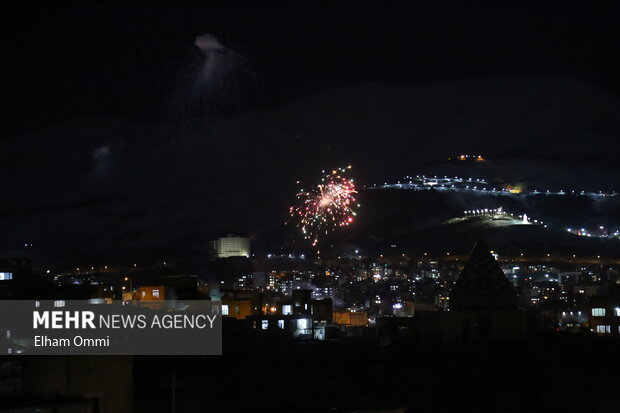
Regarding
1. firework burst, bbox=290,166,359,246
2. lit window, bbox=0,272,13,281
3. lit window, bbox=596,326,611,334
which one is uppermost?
firework burst, bbox=290,166,359,246

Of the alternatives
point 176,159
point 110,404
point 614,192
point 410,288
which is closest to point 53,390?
point 110,404

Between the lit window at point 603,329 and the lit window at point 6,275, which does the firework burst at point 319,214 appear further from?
the lit window at point 6,275

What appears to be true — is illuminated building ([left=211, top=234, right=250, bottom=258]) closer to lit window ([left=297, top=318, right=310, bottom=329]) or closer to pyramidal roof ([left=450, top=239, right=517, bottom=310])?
lit window ([left=297, top=318, right=310, bottom=329])

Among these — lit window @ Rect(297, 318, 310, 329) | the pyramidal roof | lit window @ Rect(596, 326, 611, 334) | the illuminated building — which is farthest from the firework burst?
the pyramidal roof

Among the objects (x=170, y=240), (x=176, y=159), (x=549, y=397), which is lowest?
(x=549, y=397)

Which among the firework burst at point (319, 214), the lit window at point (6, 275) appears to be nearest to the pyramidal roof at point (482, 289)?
the lit window at point (6, 275)

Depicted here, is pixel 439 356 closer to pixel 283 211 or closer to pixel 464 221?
pixel 464 221

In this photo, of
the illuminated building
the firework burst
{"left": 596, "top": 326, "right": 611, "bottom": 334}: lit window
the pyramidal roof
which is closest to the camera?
the pyramidal roof

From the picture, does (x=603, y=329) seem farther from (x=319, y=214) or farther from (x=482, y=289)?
(x=319, y=214)
